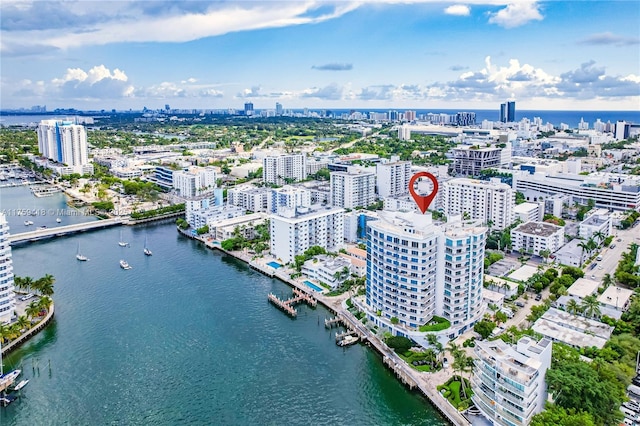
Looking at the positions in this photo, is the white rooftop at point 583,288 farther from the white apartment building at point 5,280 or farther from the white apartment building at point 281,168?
the white apartment building at point 281,168

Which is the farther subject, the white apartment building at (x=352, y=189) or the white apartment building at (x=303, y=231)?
the white apartment building at (x=352, y=189)

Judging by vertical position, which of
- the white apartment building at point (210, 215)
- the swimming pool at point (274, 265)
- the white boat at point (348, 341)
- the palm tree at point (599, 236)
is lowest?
the white boat at point (348, 341)

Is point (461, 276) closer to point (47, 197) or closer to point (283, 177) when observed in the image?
point (283, 177)

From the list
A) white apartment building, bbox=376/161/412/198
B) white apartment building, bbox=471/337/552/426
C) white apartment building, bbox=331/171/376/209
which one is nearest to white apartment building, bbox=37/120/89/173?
white apartment building, bbox=331/171/376/209

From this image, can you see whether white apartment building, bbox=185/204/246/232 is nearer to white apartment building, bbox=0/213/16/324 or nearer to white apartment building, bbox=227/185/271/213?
white apartment building, bbox=227/185/271/213

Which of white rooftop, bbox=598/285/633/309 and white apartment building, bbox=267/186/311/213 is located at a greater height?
white apartment building, bbox=267/186/311/213

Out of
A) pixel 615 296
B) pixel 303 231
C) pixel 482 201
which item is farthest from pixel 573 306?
pixel 482 201

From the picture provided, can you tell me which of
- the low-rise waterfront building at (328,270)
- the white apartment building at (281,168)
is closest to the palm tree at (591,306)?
the low-rise waterfront building at (328,270)
